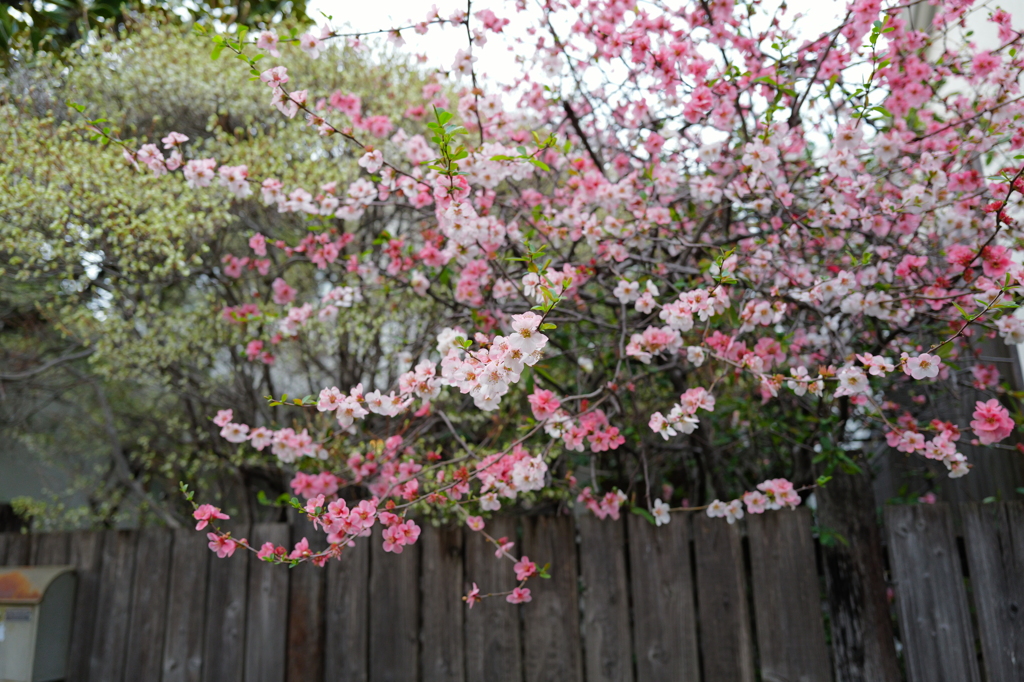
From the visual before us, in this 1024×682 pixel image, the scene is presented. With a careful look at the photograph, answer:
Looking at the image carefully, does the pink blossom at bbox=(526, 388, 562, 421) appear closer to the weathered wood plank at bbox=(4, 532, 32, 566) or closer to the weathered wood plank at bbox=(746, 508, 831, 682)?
the weathered wood plank at bbox=(746, 508, 831, 682)

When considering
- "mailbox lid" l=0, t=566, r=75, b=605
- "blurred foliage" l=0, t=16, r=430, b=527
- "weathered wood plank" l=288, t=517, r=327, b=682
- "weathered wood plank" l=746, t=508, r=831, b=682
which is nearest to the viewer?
"weathered wood plank" l=746, t=508, r=831, b=682

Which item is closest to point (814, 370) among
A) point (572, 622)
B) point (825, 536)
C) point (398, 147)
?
point (825, 536)

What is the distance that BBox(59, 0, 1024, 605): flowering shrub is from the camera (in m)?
1.89

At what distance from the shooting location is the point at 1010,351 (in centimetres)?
265

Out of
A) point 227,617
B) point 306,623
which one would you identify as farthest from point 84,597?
point 306,623

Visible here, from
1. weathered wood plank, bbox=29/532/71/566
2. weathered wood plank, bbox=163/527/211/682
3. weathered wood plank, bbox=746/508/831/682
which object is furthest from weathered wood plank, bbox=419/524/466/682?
weathered wood plank, bbox=29/532/71/566

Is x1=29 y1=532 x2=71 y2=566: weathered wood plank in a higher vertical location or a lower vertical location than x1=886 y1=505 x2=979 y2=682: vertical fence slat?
higher

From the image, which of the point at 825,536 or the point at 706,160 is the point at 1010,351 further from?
the point at 706,160

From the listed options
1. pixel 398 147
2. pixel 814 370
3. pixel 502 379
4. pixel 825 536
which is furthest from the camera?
pixel 398 147

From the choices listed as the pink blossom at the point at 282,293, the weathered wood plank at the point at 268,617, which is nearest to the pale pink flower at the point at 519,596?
the weathered wood plank at the point at 268,617

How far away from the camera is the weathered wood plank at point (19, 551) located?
2.71 meters

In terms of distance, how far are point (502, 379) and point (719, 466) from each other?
158 cm

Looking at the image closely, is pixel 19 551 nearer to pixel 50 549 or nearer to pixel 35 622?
pixel 50 549

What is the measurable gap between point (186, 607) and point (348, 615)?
64cm
